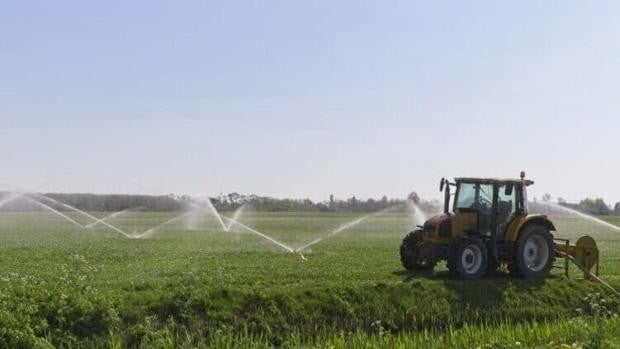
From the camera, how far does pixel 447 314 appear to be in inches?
659

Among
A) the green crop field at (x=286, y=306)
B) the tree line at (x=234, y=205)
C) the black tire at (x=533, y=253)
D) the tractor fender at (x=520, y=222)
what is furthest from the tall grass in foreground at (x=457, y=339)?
the tree line at (x=234, y=205)

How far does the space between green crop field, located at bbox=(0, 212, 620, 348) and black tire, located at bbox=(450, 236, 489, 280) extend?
44 centimetres

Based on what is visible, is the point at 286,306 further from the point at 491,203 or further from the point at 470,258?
the point at 491,203

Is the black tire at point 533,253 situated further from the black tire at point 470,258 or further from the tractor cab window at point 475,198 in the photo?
the tractor cab window at point 475,198

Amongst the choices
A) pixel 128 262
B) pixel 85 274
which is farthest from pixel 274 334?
pixel 128 262

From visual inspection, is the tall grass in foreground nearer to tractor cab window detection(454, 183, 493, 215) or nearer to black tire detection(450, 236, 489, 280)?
black tire detection(450, 236, 489, 280)

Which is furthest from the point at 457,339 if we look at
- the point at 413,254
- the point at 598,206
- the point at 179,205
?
the point at 598,206

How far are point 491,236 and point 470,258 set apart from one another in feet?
3.00

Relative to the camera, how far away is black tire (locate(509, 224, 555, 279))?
19469 millimetres

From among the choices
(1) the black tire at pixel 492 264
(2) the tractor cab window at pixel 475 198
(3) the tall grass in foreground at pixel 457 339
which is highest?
(2) the tractor cab window at pixel 475 198

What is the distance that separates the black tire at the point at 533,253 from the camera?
19.5 m

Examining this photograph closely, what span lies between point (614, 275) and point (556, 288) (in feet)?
11.3

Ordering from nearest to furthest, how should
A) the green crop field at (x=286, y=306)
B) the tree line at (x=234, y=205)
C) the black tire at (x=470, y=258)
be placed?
the green crop field at (x=286, y=306) → the black tire at (x=470, y=258) → the tree line at (x=234, y=205)

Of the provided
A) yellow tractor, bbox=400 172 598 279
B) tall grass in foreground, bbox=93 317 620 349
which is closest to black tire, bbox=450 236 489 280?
yellow tractor, bbox=400 172 598 279
